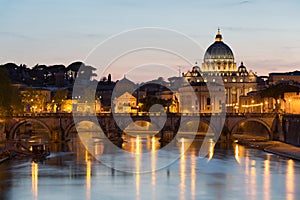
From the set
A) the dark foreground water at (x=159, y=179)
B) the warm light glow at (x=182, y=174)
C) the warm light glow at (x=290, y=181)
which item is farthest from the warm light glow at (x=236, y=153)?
the warm light glow at (x=290, y=181)

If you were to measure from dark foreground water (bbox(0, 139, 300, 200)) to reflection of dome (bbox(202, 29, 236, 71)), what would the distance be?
119396 millimetres

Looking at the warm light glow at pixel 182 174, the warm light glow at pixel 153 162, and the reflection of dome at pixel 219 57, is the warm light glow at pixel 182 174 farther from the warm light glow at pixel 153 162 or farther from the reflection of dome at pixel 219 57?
the reflection of dome at pixel 219 57

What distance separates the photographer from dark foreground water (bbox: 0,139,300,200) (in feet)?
141

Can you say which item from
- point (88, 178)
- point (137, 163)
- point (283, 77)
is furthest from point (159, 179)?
point (283, 77)

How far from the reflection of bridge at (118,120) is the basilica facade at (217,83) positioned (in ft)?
208

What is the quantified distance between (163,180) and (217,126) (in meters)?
37.3

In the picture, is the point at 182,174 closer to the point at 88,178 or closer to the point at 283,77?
the point at 88,178

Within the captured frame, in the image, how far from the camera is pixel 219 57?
183 m

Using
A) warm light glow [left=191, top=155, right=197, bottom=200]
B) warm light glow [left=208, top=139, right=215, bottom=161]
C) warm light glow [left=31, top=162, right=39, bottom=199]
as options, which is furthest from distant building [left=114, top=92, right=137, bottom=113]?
warm light glow [left=31, top=162, right=39, bottom=199]

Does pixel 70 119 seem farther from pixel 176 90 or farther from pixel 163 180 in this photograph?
pixel 176 90

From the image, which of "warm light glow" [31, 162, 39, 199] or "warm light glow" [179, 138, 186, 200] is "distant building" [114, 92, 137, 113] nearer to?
"warm light glow" [179, 138, 186, 200]

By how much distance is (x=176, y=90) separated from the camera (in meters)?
168

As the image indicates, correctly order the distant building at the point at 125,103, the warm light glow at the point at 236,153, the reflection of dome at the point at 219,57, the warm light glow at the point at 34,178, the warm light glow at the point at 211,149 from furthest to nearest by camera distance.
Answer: the reflection of dome at the point at 219,57 → the distant building at the point at 125,103 → the warm light glow at the point at 211,149 → the warm light glow at the point at 236,153 → the warm light glow at the point at 34,178

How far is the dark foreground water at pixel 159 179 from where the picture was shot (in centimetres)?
4284
